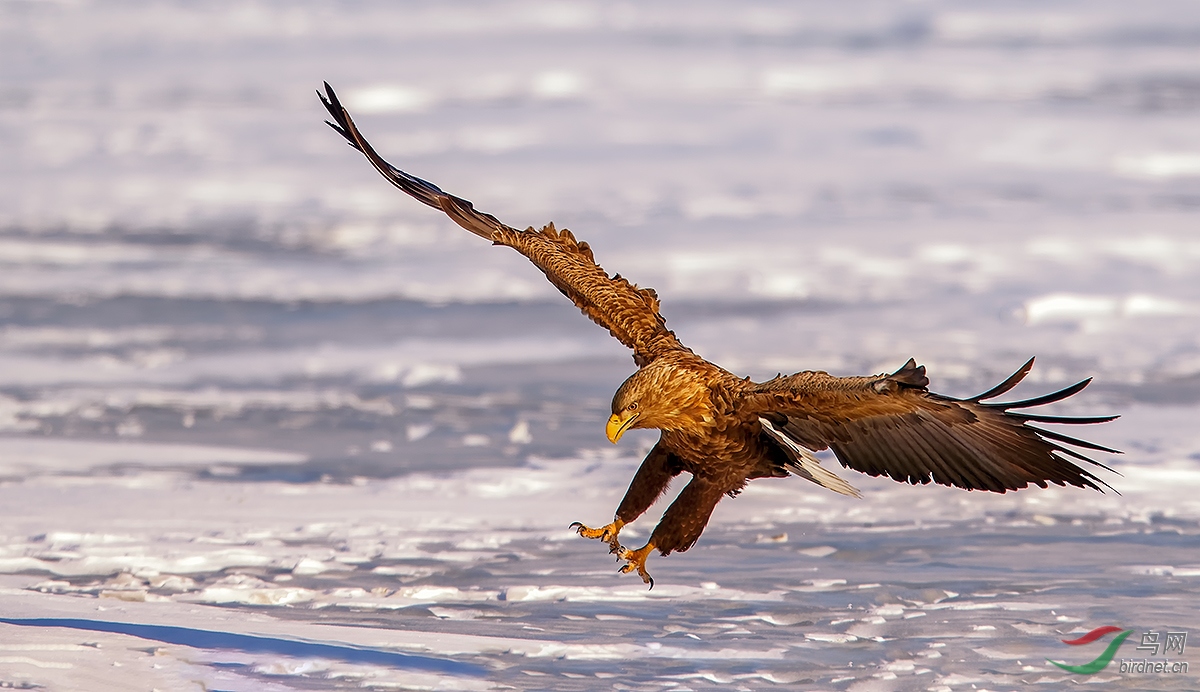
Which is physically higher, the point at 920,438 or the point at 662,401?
the point at 662,401

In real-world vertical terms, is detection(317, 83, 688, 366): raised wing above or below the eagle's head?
above

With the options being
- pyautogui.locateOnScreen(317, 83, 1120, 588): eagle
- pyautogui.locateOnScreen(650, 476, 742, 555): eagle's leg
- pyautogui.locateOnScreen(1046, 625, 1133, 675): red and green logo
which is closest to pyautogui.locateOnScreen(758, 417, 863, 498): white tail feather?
pyautogui.locateOnScreen(317, 83, 1120, 588): eagle

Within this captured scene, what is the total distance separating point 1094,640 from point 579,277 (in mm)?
2092

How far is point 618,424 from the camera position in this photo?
15.6 feet

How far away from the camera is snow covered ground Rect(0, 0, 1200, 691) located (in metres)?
5.06

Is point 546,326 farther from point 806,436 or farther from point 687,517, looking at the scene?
point 806,436

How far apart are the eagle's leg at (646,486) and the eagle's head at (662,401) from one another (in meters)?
0.23

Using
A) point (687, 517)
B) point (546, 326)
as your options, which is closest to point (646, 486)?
point (687, 517)

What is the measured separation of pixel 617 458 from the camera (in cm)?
682

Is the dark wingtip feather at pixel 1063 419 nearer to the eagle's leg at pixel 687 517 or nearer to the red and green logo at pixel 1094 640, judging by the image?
the red and green logo at pixel 1094 640

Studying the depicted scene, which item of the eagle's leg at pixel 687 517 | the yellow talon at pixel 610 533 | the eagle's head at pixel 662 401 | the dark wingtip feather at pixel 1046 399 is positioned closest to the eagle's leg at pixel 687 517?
the eagle's leg at pixel 687 517

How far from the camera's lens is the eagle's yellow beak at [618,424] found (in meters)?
4.69

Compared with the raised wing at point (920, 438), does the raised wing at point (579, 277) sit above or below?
above

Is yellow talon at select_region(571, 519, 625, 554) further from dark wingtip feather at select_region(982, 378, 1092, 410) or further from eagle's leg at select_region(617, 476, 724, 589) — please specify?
dark wingtip feather at select_region(982, 378, 1092, 410)
